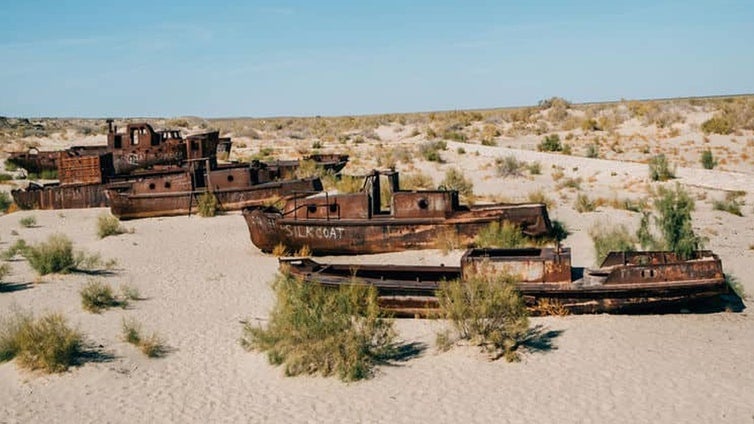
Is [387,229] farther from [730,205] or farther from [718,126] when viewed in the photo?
[718,126]

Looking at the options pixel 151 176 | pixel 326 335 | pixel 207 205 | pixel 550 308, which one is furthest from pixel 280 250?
pixel 151 176

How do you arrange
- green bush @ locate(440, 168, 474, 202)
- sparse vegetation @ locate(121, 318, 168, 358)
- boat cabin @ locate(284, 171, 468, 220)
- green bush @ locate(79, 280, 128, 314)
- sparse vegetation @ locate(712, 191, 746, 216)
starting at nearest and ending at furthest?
sparse vegetation @ locate(121, 318, 168, 358) < green bush @ locate(79, 280, 128, 314) < boat cabin @ locate(284, 171, 468, 220) < sparse vegetation @ locate(712, 191, 746, 216) < green bush @ locate(440, 168, 474, 202)

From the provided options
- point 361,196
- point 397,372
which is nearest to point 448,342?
point 397,372

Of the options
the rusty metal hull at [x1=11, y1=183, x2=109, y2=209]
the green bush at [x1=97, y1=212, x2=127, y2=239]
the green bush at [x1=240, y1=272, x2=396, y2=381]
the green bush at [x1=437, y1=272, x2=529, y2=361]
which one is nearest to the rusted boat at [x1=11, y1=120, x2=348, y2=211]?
the rusty metal hull at [x1=11, y1=183, x2=109, y2=209]

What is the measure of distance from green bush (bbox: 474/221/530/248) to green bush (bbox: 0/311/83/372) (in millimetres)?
8432

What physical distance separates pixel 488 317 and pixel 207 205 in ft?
44.5

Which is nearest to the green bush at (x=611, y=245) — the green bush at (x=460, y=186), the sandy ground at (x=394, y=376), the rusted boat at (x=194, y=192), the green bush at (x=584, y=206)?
the sandy ground at (x=394, y=376)

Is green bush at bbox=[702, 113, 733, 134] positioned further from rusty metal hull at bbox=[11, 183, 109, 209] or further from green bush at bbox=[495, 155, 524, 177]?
rusty metal hull at bbox=[11, 183, 109, 209]

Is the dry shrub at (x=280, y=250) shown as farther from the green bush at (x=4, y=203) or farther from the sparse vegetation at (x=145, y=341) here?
the green bush at (x=4, y=203)

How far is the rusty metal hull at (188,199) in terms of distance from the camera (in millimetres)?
22375

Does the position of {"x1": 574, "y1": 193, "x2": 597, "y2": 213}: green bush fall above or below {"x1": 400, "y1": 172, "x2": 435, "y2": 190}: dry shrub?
below

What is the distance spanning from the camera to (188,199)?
22.5 metres

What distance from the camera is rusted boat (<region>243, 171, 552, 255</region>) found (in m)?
16.3

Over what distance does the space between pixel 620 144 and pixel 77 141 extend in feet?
128
